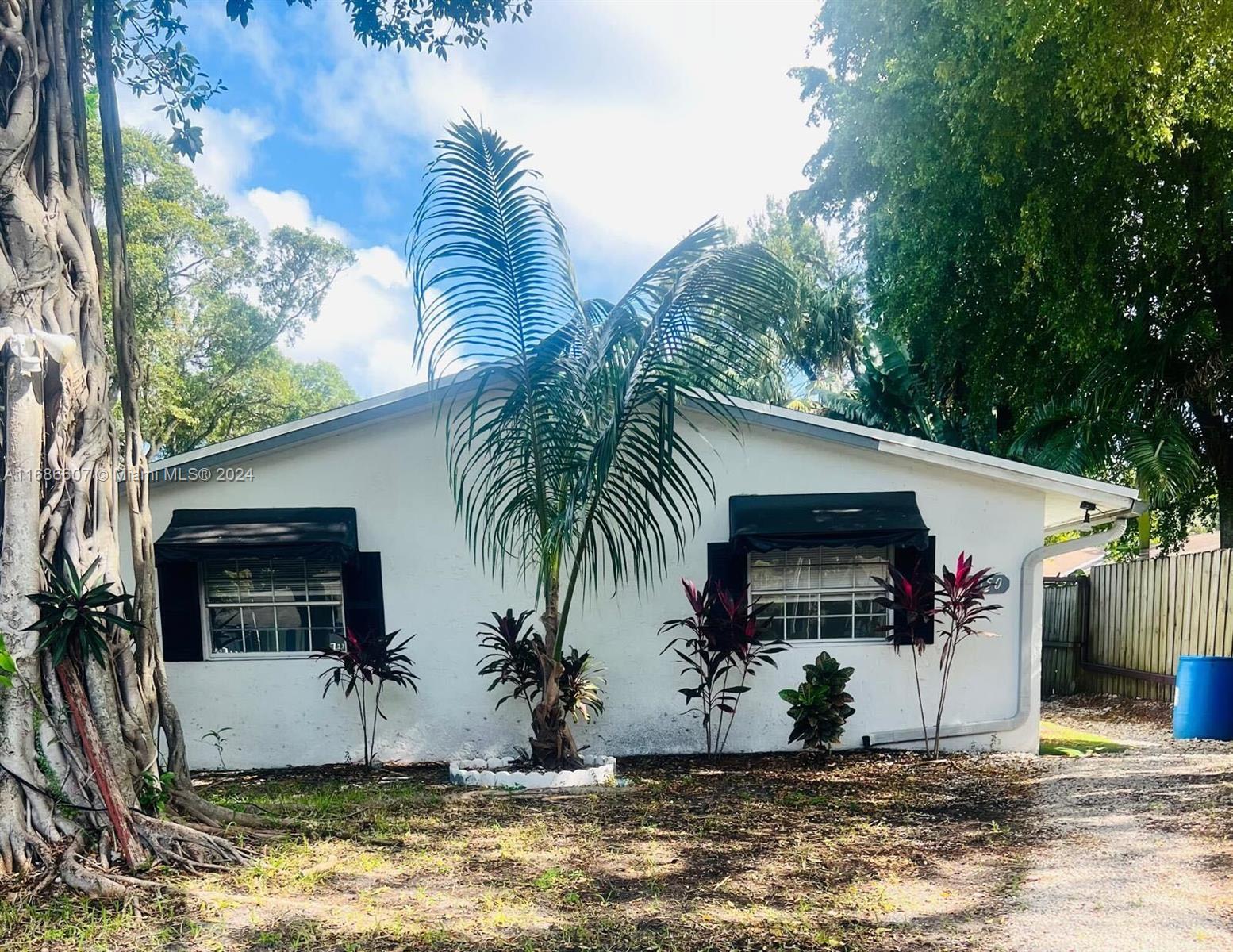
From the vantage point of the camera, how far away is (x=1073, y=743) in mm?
8727

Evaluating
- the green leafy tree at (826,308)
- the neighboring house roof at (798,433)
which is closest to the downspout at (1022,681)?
the neighboring house roof at (798,433)

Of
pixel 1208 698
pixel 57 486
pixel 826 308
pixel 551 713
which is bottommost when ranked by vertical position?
pixel 1208 698

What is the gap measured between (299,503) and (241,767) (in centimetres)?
217

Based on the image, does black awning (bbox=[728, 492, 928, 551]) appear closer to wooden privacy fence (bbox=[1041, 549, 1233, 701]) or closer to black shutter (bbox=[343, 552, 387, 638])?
black shutter (bbox=[343, 552, 387, 638])

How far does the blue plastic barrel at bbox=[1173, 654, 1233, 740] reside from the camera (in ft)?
26.5

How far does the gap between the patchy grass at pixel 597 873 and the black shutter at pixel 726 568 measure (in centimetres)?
155

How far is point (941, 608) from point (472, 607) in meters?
3.70

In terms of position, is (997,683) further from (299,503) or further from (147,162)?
(147,162)

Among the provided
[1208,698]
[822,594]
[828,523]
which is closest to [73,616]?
[828,523]

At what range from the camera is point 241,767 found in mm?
7316

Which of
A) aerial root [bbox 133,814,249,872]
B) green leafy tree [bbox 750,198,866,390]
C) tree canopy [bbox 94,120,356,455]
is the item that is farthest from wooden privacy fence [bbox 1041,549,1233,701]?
tree canopy [bbox 94,120,356,455]

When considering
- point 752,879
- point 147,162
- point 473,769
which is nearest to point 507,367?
point 473,769

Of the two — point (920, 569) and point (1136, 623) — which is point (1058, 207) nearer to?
point (920, 569)

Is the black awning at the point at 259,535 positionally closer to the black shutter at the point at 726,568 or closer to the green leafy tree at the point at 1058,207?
the black shutter at the point at 726,568
